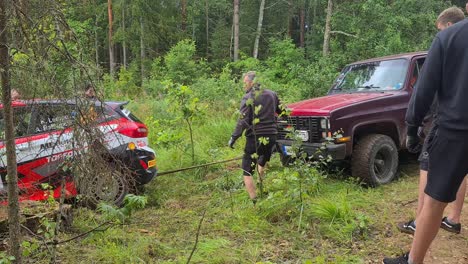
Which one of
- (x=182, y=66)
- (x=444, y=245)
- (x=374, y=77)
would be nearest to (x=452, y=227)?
(x=444, y=245)

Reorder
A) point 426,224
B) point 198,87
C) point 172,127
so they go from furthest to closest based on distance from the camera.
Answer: point 198,87
point 172,127
point 426,224

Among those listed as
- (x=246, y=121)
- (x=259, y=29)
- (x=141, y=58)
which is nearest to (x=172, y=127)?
(x=246, y=121)

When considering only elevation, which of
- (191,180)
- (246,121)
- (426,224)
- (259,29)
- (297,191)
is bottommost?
(191,180)

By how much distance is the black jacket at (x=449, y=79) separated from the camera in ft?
8.68

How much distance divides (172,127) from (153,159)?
242 centimetres

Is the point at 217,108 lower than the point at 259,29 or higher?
lower

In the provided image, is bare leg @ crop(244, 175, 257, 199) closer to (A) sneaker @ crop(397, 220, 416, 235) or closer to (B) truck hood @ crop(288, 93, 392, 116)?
(B) truck hood @ crop(288, 93, 392, 116)

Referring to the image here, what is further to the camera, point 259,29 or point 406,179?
point 259,29

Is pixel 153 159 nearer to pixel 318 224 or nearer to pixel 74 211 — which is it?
pixel 74 211

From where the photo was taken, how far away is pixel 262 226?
4.53 m

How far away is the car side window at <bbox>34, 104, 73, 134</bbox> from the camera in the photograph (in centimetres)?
287

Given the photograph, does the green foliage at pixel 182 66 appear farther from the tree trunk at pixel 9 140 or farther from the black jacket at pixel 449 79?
the black jacket at pixel 449 79

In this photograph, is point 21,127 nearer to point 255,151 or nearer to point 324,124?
point 255,151

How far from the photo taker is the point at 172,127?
845cm
